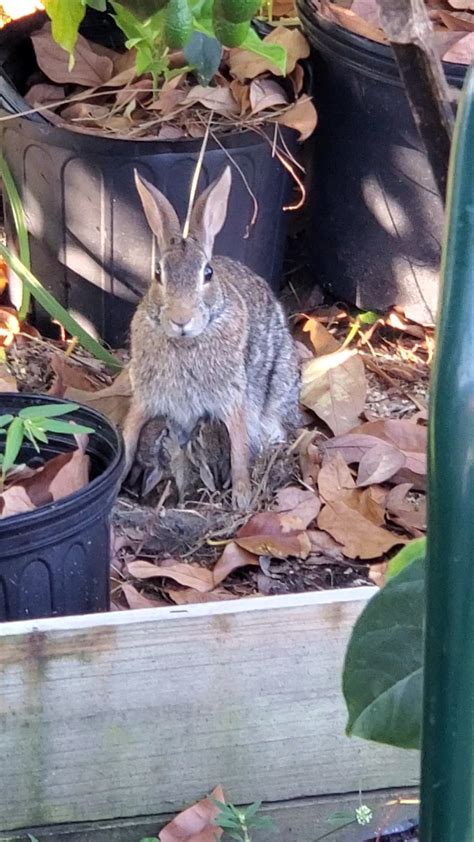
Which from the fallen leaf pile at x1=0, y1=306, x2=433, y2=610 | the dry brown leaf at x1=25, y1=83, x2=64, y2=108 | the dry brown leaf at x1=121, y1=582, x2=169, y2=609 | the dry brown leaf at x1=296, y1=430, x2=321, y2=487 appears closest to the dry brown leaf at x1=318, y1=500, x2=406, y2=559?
the fallen leaf pile at x1=0, y1=306, x2=433, y2=610

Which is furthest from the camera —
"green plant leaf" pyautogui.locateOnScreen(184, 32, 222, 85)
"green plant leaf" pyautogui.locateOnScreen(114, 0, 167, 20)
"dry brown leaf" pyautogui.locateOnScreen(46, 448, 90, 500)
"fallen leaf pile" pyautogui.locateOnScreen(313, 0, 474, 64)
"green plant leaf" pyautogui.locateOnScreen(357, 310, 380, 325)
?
"green plant leaf" pyautogui.locateOnScreen(357, 310, 380, 325)

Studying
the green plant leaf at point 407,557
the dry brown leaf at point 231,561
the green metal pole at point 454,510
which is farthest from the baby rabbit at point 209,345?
the green metal pole at point 454,510

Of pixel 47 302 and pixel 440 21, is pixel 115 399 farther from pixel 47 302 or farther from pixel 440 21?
pixel 440 21

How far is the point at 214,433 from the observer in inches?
113

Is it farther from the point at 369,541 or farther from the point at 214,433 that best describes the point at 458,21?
the point at 369,541

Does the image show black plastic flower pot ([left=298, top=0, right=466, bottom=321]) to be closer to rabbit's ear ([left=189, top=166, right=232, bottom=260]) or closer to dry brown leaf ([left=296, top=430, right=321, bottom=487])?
dry brown leaf ([left=296, top=430, right=321, bottom=487])

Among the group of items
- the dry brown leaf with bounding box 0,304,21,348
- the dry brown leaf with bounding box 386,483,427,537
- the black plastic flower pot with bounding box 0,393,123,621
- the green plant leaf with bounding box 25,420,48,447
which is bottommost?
the dry brown leaf with bounding box 386,483,427,537

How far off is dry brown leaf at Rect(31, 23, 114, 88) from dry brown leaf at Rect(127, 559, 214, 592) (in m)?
1.44

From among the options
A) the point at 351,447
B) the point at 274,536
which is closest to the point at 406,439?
the point at 351,447

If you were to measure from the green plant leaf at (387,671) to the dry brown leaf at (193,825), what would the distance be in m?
0.82

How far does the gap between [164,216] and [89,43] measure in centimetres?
106

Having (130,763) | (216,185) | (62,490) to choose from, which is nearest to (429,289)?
(216,185)

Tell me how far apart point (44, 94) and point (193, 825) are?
2.07m

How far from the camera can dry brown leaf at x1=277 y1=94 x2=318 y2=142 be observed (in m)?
3.20
